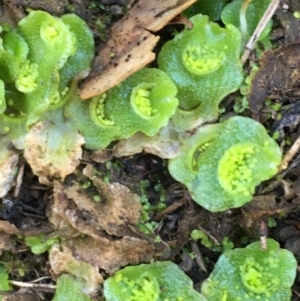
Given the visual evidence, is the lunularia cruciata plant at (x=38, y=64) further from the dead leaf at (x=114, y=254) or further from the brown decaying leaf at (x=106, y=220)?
the dead leaf at (x=114, y=254)

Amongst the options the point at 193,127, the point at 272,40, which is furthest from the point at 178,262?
the point at 272,40

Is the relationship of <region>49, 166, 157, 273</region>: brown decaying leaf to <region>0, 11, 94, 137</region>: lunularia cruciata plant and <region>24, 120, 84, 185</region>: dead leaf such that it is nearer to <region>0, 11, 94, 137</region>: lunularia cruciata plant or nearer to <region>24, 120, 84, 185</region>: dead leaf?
<region>24, 120, 84, 185</region>: dead leaf

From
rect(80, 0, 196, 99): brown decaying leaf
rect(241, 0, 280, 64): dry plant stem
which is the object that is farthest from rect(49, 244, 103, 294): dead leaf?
rect(241, 0, 280, 64): dry plant stem

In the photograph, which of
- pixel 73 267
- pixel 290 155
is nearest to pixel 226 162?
pixel 290 155

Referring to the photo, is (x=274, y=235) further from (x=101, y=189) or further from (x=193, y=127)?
(x=101, y=189)

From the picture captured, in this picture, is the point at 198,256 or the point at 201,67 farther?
the point at 198,256

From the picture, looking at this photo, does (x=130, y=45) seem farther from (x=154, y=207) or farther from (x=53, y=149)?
(x=154, y=207)
